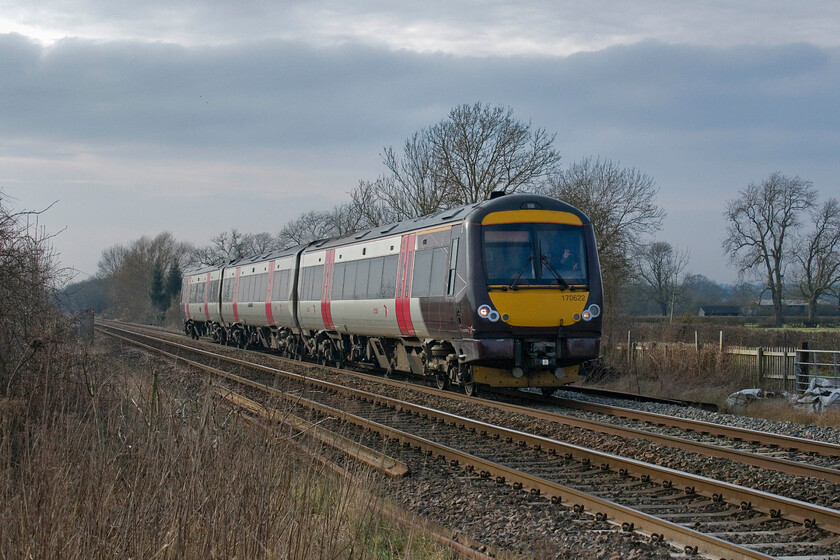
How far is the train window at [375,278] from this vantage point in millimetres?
16406

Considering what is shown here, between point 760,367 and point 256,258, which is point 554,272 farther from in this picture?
point 256,258

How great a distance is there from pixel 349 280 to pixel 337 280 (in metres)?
0.92

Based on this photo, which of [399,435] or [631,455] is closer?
[631,455]

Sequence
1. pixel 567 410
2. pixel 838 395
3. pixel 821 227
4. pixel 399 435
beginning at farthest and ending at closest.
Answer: pixel 821 227 → pixel 838 395 → pixel 567 410 → pixel 399 435

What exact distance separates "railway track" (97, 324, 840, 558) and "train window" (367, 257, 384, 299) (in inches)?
247

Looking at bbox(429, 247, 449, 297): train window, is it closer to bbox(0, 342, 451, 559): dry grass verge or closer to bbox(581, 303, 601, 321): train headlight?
bbox(581, 303, 601, 321): train headlight

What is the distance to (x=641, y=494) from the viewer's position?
6.81 meters

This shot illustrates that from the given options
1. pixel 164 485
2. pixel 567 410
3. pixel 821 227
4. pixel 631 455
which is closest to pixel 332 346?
pixel 567 410

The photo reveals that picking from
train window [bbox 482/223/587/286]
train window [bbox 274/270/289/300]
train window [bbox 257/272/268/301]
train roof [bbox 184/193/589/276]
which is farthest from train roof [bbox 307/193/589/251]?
train window [bbox 257/272/268/301]

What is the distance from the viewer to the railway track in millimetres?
5430

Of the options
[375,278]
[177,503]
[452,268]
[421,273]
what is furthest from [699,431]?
[375,278]

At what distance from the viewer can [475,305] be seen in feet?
40.4

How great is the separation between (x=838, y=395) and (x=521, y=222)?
22.8 ft

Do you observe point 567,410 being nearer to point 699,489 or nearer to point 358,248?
point 699,489
